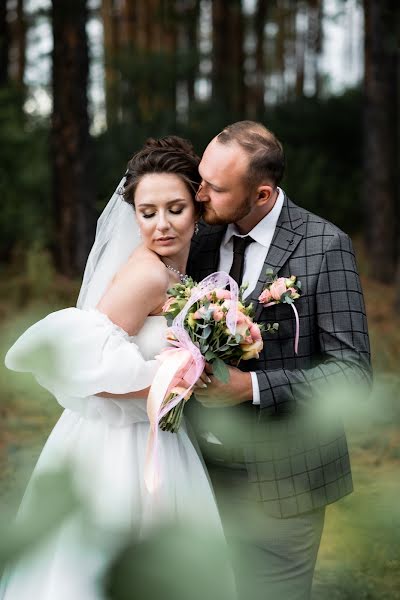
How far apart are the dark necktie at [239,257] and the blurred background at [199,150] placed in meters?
0.46

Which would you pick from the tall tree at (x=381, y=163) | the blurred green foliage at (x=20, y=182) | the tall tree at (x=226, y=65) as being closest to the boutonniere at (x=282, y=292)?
the blurred green foliage at (x=20, y=182)

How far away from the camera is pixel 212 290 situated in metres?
1.92

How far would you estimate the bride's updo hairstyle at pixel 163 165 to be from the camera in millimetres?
2422

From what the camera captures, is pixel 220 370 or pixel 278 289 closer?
pixel 220 370

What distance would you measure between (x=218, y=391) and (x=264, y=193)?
799 millimetres

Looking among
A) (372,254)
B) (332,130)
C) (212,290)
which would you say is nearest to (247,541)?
(212,290)

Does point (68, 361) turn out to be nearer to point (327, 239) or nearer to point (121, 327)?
point (121, 327)

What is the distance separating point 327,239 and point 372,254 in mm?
11030

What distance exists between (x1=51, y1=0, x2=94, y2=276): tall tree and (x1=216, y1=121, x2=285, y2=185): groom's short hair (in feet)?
27.8

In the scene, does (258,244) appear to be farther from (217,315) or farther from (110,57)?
(110,57)

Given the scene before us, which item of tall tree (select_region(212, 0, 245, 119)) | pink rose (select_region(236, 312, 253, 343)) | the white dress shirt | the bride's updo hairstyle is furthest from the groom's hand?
tall tree (select_region(212, 0, 245, 119))

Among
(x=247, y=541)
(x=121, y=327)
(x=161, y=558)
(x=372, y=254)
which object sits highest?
(x=161, y=558)

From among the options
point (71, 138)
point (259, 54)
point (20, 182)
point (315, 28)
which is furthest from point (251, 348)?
point (259, 54)

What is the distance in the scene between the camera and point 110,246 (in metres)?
2.67
